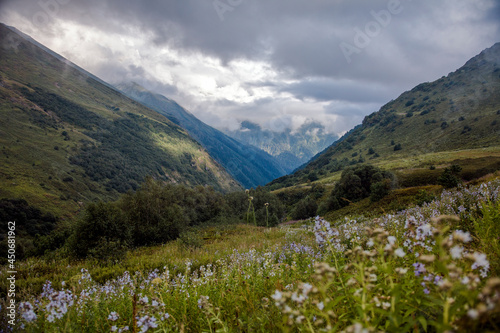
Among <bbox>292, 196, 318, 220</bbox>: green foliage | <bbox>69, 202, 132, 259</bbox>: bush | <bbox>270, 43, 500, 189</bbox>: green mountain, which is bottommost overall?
<bbox>292, 196, 318, 220</bbox>: green foliage

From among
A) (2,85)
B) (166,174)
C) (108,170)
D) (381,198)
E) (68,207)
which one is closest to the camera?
(381,198)

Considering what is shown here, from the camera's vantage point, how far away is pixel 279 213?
60.0 meters

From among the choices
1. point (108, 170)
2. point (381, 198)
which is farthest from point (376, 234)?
point (108, 170)

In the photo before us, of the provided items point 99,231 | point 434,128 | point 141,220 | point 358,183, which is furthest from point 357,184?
point 434,128

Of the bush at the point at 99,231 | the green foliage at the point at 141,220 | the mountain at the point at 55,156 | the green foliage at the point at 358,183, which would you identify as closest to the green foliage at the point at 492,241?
the green foliage at the point at 141,220

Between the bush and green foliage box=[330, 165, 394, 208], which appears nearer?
the bush

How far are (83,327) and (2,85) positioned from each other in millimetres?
246003

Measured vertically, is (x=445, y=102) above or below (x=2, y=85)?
below

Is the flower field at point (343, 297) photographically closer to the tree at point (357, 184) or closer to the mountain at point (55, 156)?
the tree at point (357, 184)

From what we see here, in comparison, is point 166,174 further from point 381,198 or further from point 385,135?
point 381,198

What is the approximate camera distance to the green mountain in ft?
270

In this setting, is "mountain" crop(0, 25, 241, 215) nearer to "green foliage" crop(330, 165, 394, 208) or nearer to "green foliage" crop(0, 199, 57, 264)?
"green foliage" crop(0, 199, 57, 264)

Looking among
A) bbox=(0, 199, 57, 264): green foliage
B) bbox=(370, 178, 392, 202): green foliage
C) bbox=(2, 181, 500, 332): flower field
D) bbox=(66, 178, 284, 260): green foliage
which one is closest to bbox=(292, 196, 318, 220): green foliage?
bbox=(66, 178, 284, 260): green foliage

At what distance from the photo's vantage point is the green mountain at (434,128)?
270 feet
